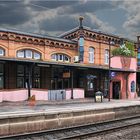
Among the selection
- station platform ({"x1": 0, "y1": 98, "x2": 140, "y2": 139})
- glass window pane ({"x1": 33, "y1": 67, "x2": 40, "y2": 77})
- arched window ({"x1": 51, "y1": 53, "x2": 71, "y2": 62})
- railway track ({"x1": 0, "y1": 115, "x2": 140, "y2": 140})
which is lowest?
railway track ({"x1": 0, "y1": 115, "x2": 140, "y2": 140})

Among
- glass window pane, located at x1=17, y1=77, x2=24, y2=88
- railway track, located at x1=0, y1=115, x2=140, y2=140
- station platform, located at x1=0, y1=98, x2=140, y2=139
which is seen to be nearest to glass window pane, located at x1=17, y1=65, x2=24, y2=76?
glass window pane, located at x1=17, y1=77, x2=24, y2=88

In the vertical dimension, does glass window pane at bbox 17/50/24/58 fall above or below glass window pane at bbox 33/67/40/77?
above

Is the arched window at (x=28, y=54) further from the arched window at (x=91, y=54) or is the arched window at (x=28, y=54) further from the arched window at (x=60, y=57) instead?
the arched window at (x=91, y=54)

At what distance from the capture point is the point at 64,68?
3531cm

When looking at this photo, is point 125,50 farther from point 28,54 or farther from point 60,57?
point 28,54

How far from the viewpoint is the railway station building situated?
108 ft

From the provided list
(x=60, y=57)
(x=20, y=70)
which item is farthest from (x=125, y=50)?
(x=20, y=70)

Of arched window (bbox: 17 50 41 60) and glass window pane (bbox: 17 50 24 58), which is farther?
arched window (bbox: 17 50 41 60)

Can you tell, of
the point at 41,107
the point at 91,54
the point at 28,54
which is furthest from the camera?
the point at 91,54

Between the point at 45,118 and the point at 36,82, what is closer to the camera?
the point at 45,118

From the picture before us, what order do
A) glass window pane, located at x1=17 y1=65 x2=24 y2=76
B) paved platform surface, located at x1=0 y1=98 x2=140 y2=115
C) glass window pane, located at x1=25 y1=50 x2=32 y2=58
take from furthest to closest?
glass window pane, located at x1=25 y1=50 x2=32 y2=58, glass window pane, located at x1=17 y1=65 x2=24 y2=76, paved platform surface, located at x1=0 y1=98 x2=140 y2=115

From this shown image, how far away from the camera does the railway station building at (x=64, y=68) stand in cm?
3294

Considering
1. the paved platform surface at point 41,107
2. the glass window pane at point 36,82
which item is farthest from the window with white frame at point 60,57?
the paved platform surface at point 41,107

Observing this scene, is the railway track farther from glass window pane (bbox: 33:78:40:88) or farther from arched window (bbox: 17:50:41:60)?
arched window (bbox: 17:50:41:60)
